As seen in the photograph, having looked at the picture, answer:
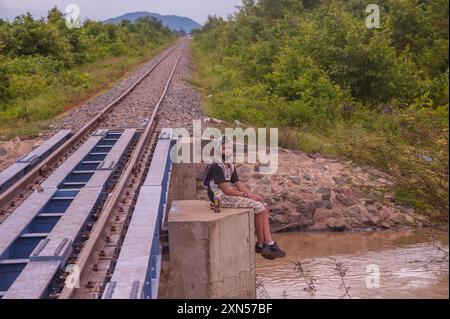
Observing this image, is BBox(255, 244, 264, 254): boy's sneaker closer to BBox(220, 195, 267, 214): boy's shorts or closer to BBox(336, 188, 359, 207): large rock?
BBox(220, 195, 267, 214): boy's shorts

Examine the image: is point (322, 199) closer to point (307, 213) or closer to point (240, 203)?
point (307, 213)

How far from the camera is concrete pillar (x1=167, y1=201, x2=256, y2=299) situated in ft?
24.1

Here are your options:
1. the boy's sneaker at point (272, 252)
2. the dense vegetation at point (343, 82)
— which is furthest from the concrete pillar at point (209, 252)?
the dense vegetation at point (343, 82)

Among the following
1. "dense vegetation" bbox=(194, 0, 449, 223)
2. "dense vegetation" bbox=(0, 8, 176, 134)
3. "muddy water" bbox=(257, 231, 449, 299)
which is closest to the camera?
"muddy water" bbox=(257, 231, 449, 299)

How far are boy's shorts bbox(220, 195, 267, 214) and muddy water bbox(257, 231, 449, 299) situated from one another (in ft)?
4.24

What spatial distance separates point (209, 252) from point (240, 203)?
2.86ft

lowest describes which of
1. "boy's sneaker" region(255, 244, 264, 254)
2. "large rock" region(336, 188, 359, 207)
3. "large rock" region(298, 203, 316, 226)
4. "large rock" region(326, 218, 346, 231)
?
"large rock" region(326, 218, 346, 231)

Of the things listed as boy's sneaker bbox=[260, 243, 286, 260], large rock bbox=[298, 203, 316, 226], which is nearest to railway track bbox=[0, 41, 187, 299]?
boy's sneaker bbox=[260, 243, 286, 260]

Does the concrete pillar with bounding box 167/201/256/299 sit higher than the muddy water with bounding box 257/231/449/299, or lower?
higher

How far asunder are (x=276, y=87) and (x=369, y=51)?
297cm

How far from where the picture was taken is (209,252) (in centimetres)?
735

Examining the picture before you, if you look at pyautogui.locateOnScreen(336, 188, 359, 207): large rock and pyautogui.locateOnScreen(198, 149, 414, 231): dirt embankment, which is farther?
pyautogui.locateOnScreen(336, 188, 359, 207): large rock

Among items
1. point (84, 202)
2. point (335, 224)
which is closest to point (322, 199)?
point (335, 224)

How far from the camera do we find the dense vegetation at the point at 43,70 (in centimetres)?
1841
